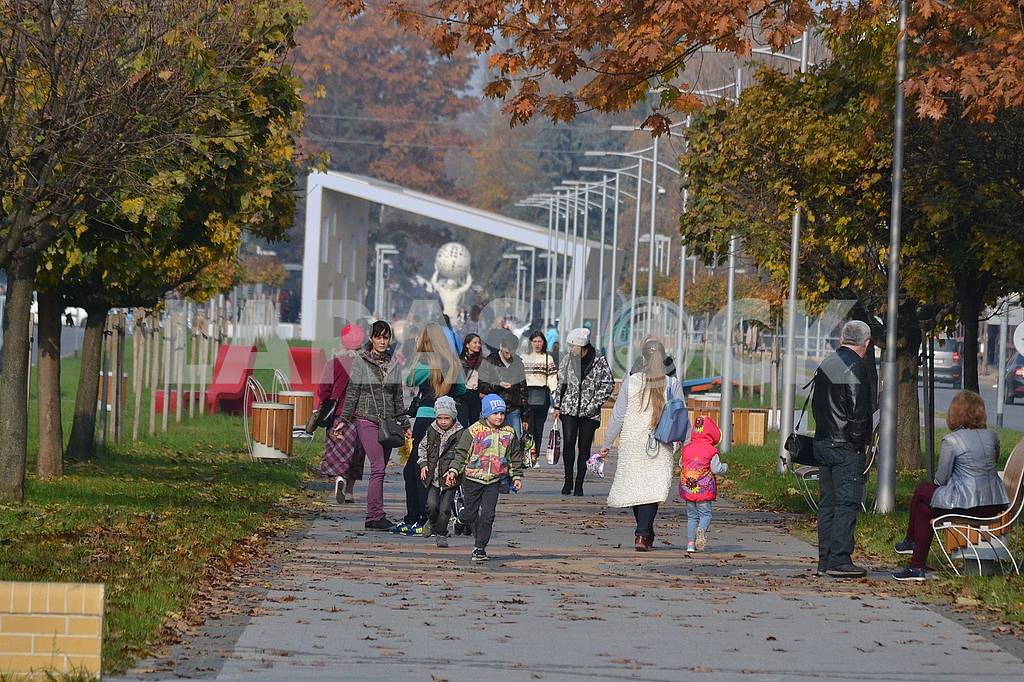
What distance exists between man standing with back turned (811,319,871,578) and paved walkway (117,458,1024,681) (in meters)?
0.48

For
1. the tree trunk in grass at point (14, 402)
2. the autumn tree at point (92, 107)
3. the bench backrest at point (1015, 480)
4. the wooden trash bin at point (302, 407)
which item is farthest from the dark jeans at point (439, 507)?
the wooden trash bin at point (302, 407)

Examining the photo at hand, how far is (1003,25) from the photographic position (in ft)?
47.5

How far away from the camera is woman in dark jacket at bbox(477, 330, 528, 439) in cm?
1899

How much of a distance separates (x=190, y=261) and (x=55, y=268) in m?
3.94

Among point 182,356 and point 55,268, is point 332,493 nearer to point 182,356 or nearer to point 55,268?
point 55,268

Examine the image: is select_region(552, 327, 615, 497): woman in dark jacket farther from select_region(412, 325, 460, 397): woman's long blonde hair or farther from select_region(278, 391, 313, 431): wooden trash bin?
select_region(278, 391, 313, 431): wooden trash bin

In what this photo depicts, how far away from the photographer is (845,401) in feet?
40.6

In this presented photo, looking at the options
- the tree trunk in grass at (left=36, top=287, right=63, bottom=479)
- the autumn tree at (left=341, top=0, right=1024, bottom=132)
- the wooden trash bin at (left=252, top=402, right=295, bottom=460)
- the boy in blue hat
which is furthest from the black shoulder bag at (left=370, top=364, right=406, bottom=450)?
the wooden trash bin at (left=252, top=402, right=295, bottom=460)

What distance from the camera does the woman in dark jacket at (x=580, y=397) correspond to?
18.9 m

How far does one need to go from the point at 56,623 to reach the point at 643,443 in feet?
25.1

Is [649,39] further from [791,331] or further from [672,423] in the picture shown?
[791,331]

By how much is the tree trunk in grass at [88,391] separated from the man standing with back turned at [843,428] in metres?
10.1

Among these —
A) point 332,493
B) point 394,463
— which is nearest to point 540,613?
point 332,493

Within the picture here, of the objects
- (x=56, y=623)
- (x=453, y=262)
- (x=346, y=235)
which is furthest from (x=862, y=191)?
(x=453, y=262)
